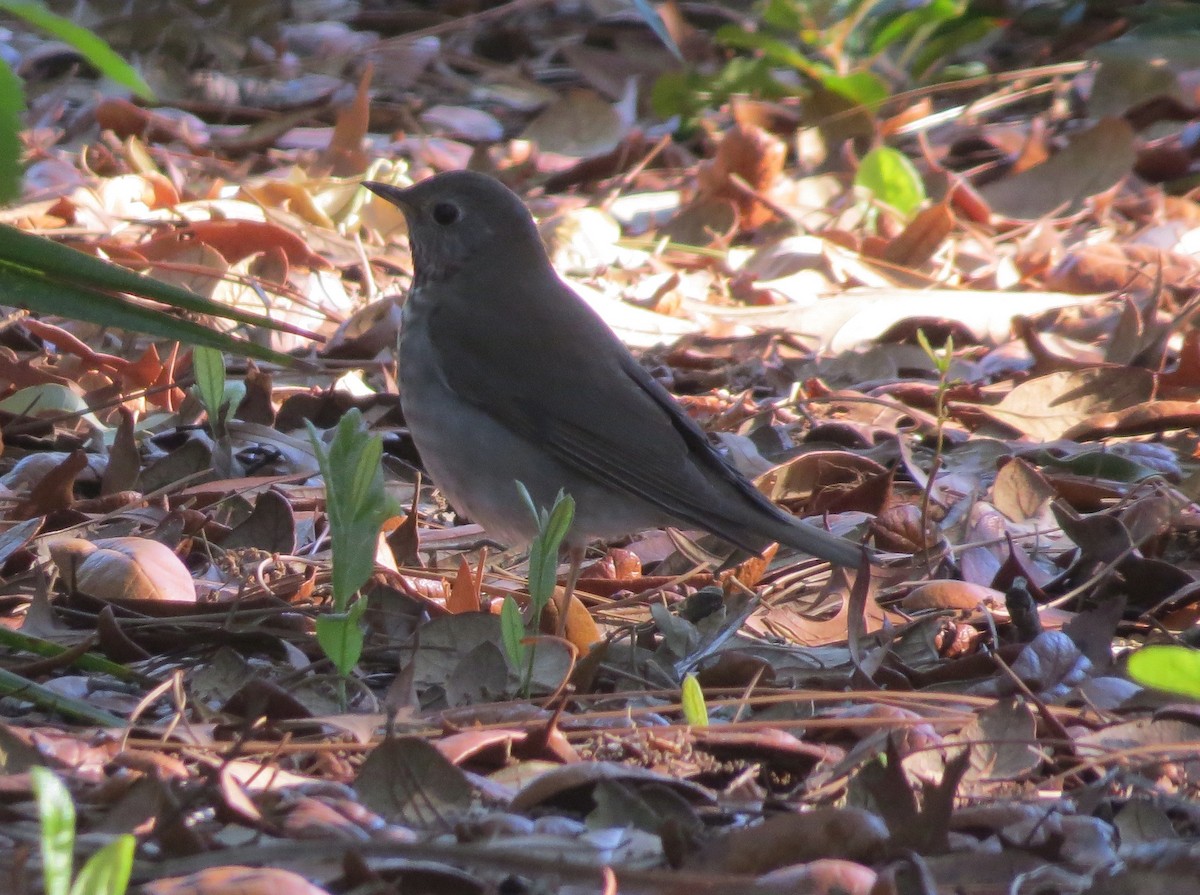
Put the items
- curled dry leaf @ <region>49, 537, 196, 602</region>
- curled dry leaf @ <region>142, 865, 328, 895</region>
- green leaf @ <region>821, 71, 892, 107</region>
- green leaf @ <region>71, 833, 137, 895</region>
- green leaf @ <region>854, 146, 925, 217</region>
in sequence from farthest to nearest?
green leaf @ <region>821, 71, 892, 107</region>
green leaf @ <region>854, 146, 925, 217</region>
curled dry leaf @ <region>49, 537, 196, 602</region>
curled dry leaf @ <region>142, 865, 328, 895</region>
green leaf @ <region>71, 833, 137, 895</region>

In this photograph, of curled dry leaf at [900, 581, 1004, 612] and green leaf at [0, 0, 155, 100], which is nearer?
green leaf at [0, 0, 155, 100]

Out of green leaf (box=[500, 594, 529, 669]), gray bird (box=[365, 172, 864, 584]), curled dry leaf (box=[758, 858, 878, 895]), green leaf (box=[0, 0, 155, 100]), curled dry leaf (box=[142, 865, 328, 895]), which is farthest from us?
gray bird (box=[365, 172, 864, 584])

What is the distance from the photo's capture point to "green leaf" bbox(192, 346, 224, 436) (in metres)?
4.05

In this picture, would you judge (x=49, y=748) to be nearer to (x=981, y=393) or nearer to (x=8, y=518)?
(x=8, y=518)

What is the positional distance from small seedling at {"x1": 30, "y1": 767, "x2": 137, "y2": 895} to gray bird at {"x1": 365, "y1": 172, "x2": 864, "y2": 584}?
86.7 inches

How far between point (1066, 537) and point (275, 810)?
2.45 m

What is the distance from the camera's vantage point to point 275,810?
2273mm

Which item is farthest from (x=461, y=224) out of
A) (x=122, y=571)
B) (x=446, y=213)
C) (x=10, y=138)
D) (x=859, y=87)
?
(x=10, y=138)

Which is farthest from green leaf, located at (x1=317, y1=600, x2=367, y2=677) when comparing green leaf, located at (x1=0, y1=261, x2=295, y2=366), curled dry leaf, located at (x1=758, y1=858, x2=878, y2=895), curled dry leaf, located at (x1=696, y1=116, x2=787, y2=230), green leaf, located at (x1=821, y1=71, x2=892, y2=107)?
green leaf, located at (x1=821, y1=71, x2=892, y2=107)

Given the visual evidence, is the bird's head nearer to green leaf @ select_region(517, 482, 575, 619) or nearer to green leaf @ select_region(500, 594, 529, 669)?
green leaf @ select_region(517, 482, 575, 619)

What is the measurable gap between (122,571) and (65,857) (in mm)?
1614

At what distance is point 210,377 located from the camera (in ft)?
13.4

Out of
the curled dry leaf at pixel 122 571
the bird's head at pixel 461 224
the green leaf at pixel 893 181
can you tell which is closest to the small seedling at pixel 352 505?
the curled dry leaf at pixel 122 571

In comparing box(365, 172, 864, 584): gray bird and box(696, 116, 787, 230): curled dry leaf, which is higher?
box(365, 172, 864, 584): gray bird
